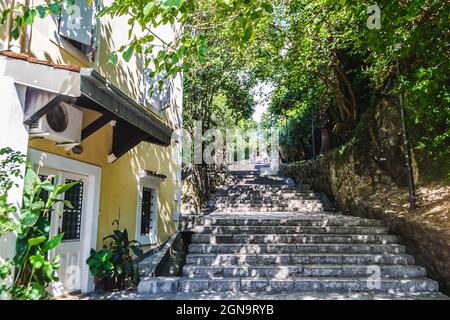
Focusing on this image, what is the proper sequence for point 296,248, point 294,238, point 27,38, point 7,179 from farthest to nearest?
point 294,238
point 296,248
point 27,38
point 7,179

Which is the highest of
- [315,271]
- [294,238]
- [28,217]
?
[28,217]

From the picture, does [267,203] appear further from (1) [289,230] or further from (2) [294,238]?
(2) [294,238]

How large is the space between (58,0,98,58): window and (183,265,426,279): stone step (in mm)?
4741

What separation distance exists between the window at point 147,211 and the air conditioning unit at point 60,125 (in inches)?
121

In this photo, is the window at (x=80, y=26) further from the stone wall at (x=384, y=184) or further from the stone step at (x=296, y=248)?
the stone wall at (x=384, y=184)

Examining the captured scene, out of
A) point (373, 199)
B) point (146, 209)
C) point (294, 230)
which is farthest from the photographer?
point (373, 199)

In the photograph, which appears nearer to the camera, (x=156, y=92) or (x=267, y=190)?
(x=156, y=92)

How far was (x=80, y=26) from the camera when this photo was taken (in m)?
5.71

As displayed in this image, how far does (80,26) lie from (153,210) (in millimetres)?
5132

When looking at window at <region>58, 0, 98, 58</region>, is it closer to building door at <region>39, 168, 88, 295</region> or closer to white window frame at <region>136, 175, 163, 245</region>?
building door at <region>39, 168, 88, 295</region>

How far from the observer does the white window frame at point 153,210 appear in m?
8.12

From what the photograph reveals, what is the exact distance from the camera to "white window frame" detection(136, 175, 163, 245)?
812 cm

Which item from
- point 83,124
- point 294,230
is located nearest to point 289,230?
point 294,230

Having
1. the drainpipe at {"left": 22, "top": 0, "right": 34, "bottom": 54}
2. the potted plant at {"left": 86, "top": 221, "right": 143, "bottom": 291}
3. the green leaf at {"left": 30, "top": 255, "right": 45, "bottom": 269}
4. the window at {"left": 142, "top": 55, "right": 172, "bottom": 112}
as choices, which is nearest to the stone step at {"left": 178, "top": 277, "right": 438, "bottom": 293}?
the potted plant at {"left": 86, "top": 221, "right": 143, "bottom": 291}
